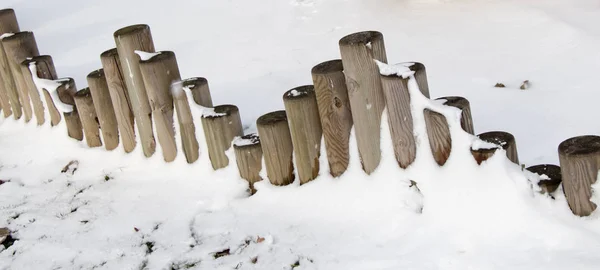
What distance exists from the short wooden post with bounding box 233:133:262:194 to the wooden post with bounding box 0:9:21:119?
1.67m

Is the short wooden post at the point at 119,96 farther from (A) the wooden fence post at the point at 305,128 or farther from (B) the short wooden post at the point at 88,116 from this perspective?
Result: (A) the wooden fence post at the point at 305,128

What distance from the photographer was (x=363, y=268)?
2426mm

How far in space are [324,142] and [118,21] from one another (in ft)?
9.65

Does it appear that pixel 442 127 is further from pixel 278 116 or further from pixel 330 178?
pixel 278 116

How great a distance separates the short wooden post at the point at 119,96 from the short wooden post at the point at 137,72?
46 mm

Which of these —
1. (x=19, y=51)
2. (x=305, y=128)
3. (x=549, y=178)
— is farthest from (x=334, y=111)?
(x=19, y=51)

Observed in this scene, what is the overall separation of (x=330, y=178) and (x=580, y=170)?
93 centimetres

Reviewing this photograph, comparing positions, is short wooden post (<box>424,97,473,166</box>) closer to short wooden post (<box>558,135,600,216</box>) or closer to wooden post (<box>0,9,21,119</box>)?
short wooden post (<box>558,135,600,216</box>)

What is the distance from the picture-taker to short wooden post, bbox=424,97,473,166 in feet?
8.30

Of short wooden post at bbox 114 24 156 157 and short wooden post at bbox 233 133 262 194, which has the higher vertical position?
short wooden post at bbox 114 24 156 157

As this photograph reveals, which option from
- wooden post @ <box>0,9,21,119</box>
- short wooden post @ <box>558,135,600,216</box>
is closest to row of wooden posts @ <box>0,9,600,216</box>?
short wooden post @ <box>558,135,600,216</box>

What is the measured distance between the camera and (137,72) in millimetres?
3244

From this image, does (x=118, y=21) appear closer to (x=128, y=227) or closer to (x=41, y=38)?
(x=41, y=38)

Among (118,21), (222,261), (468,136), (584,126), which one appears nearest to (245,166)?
(222,261)
